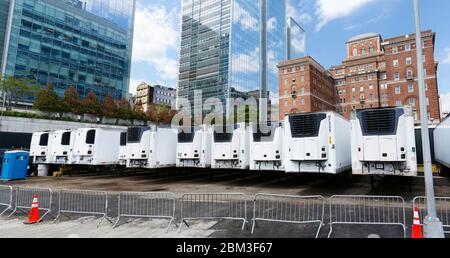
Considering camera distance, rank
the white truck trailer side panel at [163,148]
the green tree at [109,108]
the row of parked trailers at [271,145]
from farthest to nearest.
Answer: the green tree at [109,108] < the white truck trailer side panel at [163,148] < the row of parked trailers at [271,145]

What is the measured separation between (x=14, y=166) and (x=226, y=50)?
296 ft

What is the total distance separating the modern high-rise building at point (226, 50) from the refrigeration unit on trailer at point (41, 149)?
251 feet

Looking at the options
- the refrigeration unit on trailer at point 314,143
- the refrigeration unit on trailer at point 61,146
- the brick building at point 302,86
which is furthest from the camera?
the brick building at point 302,86

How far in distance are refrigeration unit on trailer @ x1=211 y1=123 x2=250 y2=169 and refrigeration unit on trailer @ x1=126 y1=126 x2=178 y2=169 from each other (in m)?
3.61

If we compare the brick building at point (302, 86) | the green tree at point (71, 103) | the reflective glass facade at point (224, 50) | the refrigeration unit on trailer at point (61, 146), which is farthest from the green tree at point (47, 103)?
the reflective glass facade at point (224, 50)

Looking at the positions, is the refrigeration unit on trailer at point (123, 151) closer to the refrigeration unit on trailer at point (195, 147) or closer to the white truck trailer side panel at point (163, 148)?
the white truck trailer side panel at point (163, 148)

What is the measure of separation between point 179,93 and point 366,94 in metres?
73.5

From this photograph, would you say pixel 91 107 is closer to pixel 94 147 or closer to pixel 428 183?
pixel 94 147

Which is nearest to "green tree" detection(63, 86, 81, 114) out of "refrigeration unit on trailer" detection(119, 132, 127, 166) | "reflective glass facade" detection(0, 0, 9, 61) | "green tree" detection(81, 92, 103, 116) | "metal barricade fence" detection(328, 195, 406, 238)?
"green tree" detection(81, 92, 103, 116)

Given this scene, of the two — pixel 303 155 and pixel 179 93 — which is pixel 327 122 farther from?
pixel 179 93

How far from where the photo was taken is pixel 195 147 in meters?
15.1

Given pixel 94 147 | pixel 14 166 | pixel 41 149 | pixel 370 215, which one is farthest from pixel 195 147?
pixel 41 149

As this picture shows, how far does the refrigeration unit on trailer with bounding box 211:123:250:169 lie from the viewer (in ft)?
45.2

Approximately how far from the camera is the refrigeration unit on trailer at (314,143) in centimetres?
1034
